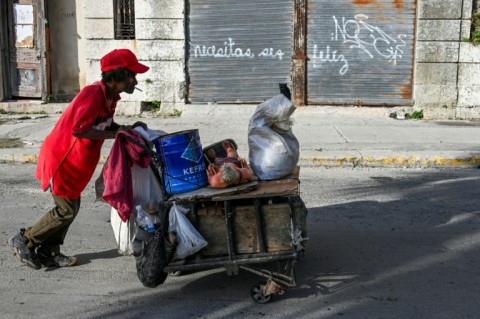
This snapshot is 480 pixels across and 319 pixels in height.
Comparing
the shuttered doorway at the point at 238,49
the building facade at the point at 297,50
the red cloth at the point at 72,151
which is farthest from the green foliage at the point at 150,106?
the red cloth at the point at 72,151

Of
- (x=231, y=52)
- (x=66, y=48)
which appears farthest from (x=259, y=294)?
(x=66, y=48)

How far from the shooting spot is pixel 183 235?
14.2 feet

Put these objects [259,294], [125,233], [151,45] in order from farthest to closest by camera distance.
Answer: [151,45] < [125,233] < [259,294]

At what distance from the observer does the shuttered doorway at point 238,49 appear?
12328 millimetres

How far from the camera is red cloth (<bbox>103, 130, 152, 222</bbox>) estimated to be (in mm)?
4457

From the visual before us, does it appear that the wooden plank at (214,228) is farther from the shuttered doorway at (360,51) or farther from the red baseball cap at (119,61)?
the shuttered doorway at (360,51)

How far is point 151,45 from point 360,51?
4044mm

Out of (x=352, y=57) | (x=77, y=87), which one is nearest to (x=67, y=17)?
(x=77, y=87)

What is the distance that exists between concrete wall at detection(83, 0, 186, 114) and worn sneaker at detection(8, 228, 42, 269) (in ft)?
25.2

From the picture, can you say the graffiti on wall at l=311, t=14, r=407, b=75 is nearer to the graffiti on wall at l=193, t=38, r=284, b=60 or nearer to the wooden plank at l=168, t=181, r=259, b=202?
the graffiti on wall at l=193, t=38, r=284, b=60

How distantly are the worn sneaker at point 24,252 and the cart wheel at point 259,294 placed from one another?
1.82m

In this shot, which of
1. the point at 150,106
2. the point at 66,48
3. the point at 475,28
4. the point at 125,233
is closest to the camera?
the point at 125,233

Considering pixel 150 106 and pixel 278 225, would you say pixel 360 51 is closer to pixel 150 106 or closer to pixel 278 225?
pixel 150 106

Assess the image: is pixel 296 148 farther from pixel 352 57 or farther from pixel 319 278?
pixel 352 57
